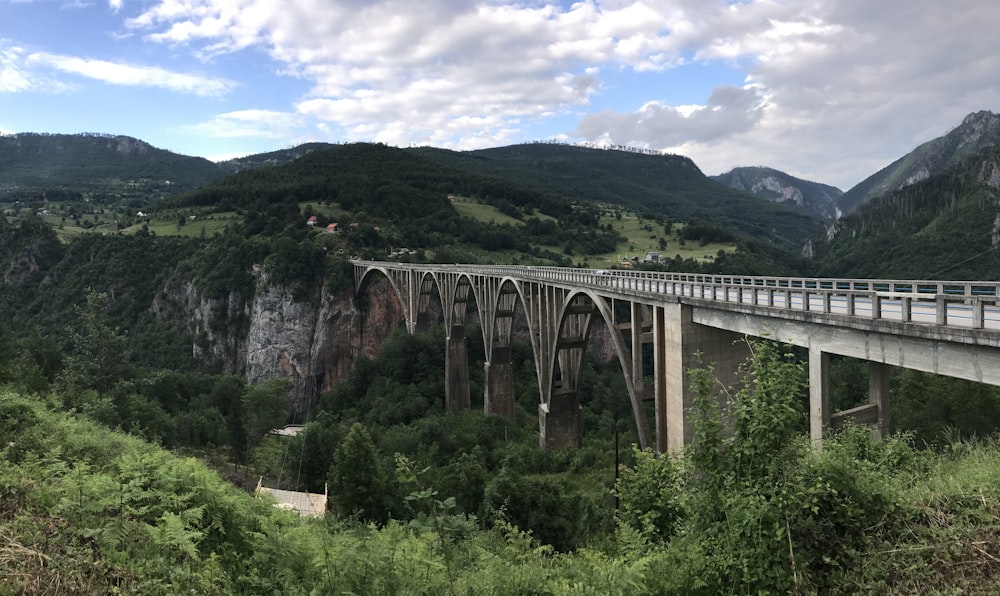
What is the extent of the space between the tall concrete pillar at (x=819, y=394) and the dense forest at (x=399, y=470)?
1942mm

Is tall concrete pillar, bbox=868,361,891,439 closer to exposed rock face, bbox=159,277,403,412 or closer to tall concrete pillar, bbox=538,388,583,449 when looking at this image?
tall concrete pillar, bbox=538,388,583,449

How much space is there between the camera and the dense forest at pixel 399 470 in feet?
22.2

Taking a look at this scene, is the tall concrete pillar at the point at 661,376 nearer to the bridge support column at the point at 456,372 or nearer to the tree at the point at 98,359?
the bridge support column at the point at 456,372

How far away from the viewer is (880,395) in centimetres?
1290

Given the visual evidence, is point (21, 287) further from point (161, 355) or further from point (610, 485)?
point (610, 485)

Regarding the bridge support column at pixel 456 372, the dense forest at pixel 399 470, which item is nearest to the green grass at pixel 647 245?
the dense forest at pixel 399 470

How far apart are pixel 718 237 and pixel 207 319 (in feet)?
357

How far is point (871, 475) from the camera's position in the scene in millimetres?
7680

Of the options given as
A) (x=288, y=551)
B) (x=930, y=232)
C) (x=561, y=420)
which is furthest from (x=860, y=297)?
(x=930, y=232)

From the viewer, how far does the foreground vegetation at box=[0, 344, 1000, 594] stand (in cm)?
624

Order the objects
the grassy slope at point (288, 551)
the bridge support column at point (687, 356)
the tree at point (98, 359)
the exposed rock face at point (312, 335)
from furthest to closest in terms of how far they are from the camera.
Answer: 1. the exposed rock face at point (312, 335)
2. the tree at point (98, 359)
3. the bridge support column at point (687, 356)
4. the grassy slope at point (288, 551)

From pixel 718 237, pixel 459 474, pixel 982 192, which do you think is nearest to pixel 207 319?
pixel 459 474

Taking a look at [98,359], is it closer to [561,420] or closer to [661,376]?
[561,420]

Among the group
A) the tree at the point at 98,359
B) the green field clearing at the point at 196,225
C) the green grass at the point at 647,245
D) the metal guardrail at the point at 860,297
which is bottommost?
the tree at the point at 98,359
